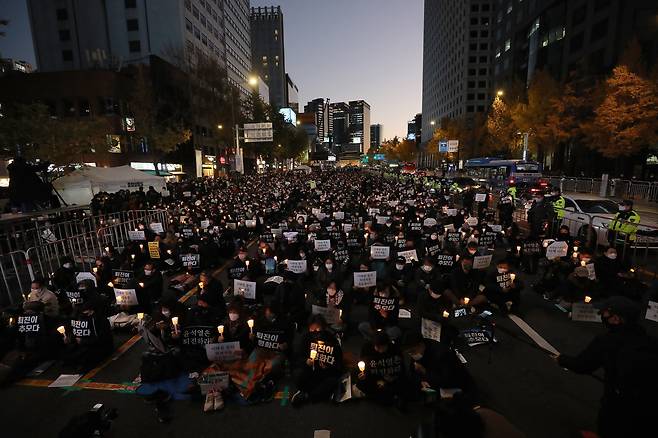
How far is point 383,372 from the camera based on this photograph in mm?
5199

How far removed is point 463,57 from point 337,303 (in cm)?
10390

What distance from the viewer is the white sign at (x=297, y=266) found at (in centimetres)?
976

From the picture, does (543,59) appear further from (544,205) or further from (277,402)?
(277,402)

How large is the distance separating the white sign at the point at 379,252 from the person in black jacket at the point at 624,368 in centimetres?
637

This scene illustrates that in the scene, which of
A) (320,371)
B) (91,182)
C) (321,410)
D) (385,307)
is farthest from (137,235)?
(321,410)

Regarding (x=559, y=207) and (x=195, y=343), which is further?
(x=559, y=207)

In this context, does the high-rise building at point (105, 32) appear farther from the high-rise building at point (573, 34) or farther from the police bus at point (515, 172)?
the high-rise building at point (573, 34)

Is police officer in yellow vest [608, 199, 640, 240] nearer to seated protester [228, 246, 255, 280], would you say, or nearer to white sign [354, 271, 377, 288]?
white sign [354, 271, 377, 288]

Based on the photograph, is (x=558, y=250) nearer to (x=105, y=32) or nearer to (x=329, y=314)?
(x=329, y=314)

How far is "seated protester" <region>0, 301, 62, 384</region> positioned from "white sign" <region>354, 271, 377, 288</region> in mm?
6160

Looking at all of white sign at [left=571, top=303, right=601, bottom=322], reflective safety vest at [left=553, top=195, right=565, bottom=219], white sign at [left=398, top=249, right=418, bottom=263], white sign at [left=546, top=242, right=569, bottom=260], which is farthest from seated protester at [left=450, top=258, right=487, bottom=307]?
reflective safety vest at [left=553, top=195, right=565, bottom=219]

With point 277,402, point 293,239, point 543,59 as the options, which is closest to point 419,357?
point 277,402

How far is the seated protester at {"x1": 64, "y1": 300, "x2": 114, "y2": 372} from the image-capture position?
257 inches

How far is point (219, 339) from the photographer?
6.13 m
